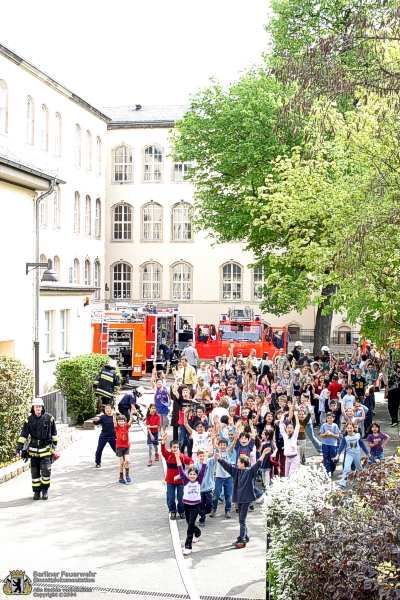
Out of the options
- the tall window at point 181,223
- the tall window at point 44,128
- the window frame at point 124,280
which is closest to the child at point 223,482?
the tall window at point 44,128

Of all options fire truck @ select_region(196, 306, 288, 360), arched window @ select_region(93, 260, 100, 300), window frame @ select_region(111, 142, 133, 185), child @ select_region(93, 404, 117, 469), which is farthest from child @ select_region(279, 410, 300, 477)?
window frame @ select_region(111, 142, 133, 185)

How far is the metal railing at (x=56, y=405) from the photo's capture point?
19.0m

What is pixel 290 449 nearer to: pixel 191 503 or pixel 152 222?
pixel 191 503

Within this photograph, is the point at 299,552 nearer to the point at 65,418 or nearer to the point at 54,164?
the point at 65,418

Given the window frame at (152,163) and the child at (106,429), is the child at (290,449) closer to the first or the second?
the child at (106,429)

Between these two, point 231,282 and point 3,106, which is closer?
point 3,106

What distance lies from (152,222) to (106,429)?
36.8 m

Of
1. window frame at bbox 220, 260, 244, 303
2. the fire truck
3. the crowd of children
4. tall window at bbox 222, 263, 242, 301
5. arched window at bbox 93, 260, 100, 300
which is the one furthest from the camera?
tall window at bbox 222, 263, 242, 301

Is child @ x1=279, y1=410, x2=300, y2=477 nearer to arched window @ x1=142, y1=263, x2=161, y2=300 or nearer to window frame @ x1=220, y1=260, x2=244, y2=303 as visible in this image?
window frame @ x1=220, y1=260, x2=244, y2=303

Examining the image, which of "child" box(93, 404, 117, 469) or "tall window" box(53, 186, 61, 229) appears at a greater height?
"tall window" box(53, 186, 61, 229)

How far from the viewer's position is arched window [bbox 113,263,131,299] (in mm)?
52531

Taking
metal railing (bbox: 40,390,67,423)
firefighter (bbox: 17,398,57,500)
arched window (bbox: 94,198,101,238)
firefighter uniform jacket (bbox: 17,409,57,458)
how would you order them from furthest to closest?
1. arched window (bbox: 94,198,101,238)
2. metal railing (bbox: 40,390,67,423)
3. firefighter uniform jacket (bbox: 17,409,57,458)
4. firefighter (bbox: 17,398,57,500)

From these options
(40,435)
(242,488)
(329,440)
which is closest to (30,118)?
(40,435)

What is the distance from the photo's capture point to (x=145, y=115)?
52.4 m
